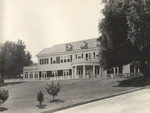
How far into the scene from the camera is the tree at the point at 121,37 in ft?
107

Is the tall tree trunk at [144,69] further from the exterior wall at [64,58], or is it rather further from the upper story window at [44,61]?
the upper story window at [44,61]

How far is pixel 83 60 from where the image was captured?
54.4 m

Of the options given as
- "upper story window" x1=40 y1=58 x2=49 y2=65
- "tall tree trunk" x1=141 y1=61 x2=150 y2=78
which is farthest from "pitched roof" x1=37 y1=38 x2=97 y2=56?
"tall tree trunk" x1=141 y1=61 x2=150 y2=78

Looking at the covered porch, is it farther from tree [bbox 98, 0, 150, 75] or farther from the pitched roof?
tree [bbox 98, 0, 150, 75]

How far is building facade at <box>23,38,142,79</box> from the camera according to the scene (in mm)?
53362

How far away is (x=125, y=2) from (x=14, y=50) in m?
57.7

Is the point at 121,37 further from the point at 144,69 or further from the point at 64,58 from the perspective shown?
the point at 64,58

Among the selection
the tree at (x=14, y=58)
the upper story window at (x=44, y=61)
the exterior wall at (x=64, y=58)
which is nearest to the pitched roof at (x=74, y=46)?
the exterior wall at (x=64, y=58)

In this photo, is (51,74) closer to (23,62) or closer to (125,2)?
(23,62)

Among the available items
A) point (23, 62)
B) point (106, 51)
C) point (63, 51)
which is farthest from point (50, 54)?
point (106, 51)

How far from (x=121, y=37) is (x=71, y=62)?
24884 millimetres

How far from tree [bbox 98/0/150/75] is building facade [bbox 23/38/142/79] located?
46.2 feet

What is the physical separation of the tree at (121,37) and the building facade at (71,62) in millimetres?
14079

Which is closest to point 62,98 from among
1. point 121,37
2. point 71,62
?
point 121,37
